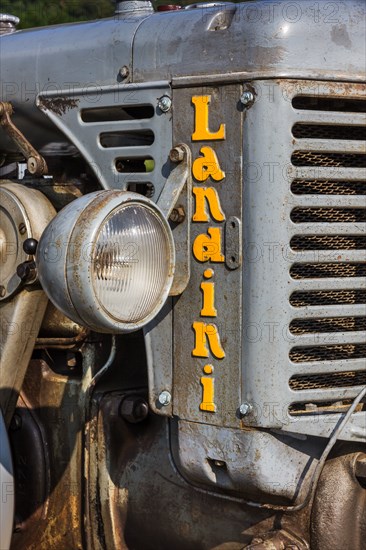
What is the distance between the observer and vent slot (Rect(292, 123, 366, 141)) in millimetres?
2785

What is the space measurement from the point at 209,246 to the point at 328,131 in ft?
1.44

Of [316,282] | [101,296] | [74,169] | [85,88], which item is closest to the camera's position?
[101,296]

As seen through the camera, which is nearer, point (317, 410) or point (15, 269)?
point (317, 410)

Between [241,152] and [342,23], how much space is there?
0.43 m

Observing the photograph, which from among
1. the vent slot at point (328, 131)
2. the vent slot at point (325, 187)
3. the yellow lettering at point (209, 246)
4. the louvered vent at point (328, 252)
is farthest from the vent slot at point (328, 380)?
the vent slot at point (328, 131)

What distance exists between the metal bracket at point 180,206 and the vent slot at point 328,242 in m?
0.29

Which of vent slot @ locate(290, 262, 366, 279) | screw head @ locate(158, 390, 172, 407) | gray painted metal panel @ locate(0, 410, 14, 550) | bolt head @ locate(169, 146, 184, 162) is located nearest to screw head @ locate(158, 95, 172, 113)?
bolt head @ locate(169, 146, 184, 162)

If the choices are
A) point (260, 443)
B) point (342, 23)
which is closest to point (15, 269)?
point (260, 443)

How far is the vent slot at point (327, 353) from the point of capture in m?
2.82

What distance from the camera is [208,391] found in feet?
9.24

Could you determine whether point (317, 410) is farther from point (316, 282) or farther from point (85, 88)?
point (85, 88)

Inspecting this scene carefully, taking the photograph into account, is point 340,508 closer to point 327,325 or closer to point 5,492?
point 327,325

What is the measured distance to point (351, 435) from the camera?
281cm

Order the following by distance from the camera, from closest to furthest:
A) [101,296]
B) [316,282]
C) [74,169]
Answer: [101,296], [316,282], [74,169]
